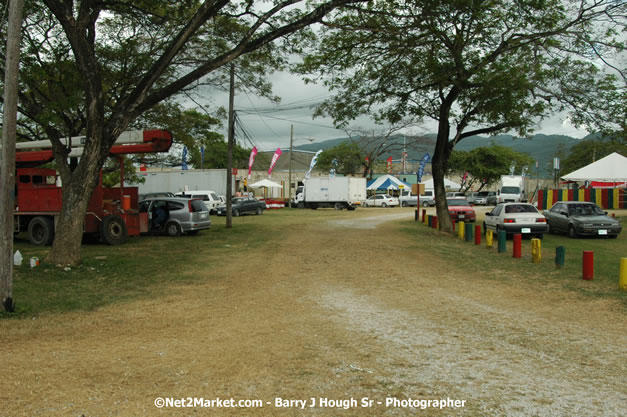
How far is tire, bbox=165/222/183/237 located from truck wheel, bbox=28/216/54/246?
4.52 meters

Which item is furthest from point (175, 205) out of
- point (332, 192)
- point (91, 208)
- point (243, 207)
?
point (332, 192)

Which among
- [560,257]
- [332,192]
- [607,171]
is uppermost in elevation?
[607,171]

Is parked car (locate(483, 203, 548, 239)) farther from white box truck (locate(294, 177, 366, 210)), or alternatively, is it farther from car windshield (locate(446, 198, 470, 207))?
white box truck (locate(294, 177, 366, 210))

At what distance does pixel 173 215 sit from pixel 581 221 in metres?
16.0

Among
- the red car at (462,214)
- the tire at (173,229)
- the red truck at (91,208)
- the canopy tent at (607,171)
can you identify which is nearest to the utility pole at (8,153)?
the red truck at (91,208)

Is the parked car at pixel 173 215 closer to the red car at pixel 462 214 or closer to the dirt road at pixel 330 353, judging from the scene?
the dirt road at pixel 330 353

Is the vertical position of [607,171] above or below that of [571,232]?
above

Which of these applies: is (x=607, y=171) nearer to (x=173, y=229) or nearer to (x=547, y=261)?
(x=547, y=261)

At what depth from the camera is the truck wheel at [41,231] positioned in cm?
1712

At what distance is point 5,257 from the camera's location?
7688 millimetres

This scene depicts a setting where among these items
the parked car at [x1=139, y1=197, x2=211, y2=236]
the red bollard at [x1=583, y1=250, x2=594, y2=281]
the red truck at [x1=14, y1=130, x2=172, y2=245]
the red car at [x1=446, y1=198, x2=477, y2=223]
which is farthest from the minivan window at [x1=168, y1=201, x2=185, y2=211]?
the red bollard at [x1=583, y1=250, x2=594, y2=281]

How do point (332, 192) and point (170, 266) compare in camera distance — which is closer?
point (170, 266)

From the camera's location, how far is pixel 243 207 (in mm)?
37312

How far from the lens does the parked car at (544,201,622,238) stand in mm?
20500
